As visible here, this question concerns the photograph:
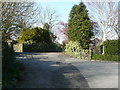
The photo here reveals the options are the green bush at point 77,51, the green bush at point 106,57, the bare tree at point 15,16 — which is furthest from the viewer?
the green bush at point 77,51

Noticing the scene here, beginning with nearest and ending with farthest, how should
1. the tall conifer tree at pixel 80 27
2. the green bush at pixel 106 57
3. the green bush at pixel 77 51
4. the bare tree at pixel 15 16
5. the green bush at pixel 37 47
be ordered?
the bare tree at pixel 15 16 < the green bush at pixel 106 57 < the green bush at pixel 77 51 < the tall conifer tree at pixel 80 27 < the green bush at pixel 37 47

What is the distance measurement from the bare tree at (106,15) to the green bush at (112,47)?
992 centimetres

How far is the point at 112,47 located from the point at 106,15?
35.7 ft

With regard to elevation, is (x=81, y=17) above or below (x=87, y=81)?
above

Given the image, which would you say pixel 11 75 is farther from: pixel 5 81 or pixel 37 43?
pixel 37 43

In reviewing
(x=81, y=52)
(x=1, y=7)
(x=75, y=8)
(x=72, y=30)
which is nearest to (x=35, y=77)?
(x=1, y=7)

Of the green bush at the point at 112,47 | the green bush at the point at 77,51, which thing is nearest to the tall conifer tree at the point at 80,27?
the green bush at the point at 77,51

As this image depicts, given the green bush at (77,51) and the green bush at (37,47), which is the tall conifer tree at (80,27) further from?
the green bush at (37,47)

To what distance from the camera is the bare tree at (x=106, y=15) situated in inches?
995

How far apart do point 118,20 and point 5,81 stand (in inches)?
901

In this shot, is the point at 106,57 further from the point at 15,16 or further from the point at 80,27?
the point at 15,16

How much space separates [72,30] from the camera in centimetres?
2055

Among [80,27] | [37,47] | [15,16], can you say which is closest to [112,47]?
[80,27]

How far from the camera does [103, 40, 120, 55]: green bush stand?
15952 mm
